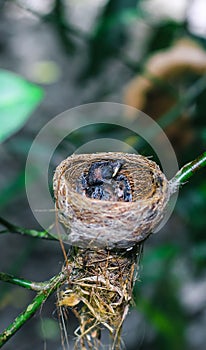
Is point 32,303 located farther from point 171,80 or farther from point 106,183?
point 171,80

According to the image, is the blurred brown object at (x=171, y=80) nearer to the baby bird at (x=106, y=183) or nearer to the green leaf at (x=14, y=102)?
the baby bird at (x=106, y=183)

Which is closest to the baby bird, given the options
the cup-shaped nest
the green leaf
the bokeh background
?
the cup-shaped nest

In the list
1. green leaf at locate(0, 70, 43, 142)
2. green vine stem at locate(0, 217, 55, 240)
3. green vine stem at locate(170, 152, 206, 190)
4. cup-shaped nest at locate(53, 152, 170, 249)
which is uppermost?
green vine stem at locate(170, 152, 206, 190)

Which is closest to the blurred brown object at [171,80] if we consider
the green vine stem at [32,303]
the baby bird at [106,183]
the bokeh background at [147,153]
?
the bokeh background at [147,153]

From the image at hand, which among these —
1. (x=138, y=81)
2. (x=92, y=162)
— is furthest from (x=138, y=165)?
(x=138, y=81)

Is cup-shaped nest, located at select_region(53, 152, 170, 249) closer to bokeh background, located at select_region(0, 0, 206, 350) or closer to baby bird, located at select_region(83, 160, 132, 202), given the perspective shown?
baby bird, located at select_region(83, 160, 132, 202)

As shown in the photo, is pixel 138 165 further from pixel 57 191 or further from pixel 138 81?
pixel 138 81

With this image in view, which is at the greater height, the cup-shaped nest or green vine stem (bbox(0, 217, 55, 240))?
the cup-shaped nest
